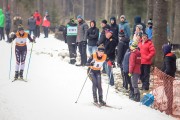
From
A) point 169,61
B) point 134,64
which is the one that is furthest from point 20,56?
point 169,61

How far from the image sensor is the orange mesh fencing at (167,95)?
1091 cm

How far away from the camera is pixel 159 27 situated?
612 inches

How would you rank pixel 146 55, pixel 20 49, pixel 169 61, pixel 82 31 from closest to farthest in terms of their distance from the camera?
pixel 169 61
pixel 146 55
pixel 20 49
pixel 82 31

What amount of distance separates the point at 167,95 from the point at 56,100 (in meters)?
3.39

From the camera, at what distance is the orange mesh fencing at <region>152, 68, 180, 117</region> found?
35.8 feet

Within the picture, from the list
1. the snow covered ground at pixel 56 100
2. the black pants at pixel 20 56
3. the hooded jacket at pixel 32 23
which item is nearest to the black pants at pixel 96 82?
the snow covered ground at pixel 56 100

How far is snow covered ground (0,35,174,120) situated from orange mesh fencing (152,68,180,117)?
38 cm

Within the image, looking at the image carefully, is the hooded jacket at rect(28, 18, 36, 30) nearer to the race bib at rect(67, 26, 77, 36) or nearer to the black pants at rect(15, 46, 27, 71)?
the race bib at rect(67, 26, 77, 36)

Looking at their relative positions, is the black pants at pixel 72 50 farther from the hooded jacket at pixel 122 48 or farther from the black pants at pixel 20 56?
the hooded jacket at pixel 122 48

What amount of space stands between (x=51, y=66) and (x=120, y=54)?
4761 mm

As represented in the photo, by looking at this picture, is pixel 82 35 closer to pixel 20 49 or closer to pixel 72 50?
pixel 72 50

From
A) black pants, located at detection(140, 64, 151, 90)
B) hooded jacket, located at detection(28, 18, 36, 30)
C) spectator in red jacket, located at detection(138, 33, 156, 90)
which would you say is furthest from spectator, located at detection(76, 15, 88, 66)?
hooded jacket, located at detection(28, 18, 36, 30)

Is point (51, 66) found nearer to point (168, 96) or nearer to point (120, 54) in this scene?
point (120, 54)

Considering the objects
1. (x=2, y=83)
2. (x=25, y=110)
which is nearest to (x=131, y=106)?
(x=25, y=110)
